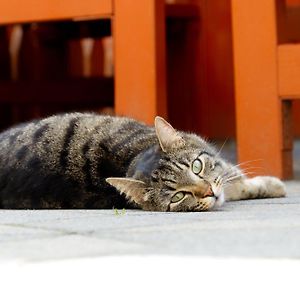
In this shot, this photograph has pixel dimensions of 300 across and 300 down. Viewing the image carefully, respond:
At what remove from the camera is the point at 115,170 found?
2125 mm

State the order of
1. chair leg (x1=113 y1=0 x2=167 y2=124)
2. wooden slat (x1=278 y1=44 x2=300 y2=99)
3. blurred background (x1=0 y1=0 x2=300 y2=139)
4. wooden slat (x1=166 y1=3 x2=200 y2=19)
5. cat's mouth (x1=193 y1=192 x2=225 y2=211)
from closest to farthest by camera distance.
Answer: cat's mouth (x1=193 y1=192 x2=225 y2=211)
wooden slat (x1=278 y1=44 x2=300 y2=99)
chair leg (x1=113 y1=0 x2=167 y2=124)
wooden slat (x1=166 y1=3 x2=200 y2=19)
blurred background (x1=0 y1=0 x2=300 y2=139)

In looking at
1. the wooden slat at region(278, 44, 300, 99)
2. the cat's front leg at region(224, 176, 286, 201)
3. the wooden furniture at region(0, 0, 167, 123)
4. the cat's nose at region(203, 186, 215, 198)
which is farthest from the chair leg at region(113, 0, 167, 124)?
the cat's nose at region(203, 186, 215, 198)

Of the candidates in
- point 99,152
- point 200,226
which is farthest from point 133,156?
point 200,226

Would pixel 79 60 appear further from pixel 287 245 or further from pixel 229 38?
pixel 287 245

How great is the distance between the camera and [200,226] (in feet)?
4.99

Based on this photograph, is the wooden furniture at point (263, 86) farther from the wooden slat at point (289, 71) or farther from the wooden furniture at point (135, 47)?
the wooden furniture at point (135, 47)

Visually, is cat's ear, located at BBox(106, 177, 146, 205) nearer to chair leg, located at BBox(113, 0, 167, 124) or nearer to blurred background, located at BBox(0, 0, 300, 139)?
chair leg, located at BBox(113, 0, 167, 124)

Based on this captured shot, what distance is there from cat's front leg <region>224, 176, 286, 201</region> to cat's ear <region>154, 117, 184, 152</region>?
24 cm

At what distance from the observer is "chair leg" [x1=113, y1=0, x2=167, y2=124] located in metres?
2.77

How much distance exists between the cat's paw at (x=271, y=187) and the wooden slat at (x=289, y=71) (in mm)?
439

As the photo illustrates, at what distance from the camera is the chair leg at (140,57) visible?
277 centimetres

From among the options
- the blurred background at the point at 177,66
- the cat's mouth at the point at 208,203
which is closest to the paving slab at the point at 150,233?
the cat's mouth at the point at 208,203

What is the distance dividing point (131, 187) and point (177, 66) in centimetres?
222

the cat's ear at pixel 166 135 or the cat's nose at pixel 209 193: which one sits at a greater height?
the cat's ear at pixel 166 135
